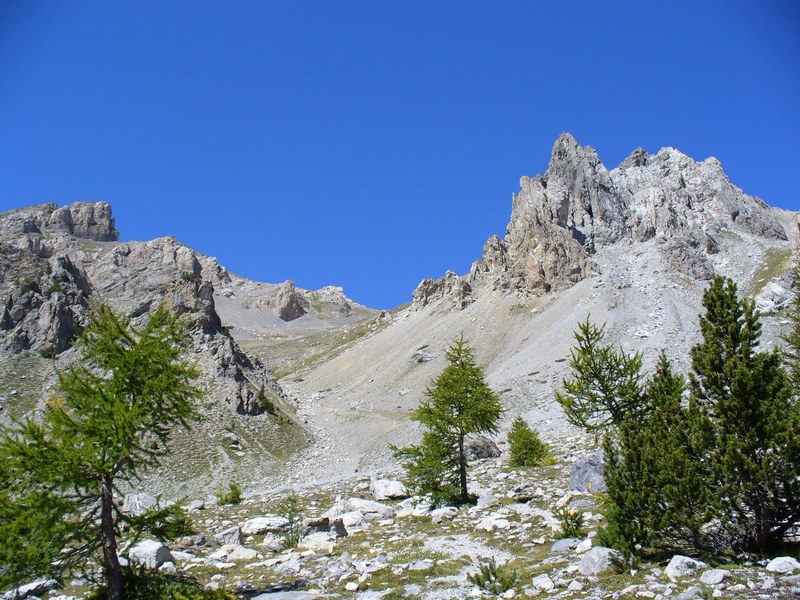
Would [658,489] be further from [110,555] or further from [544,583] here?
[110,555]

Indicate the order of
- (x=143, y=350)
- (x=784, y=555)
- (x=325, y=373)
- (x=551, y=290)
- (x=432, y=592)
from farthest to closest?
(x=325, y=373) < (x=551, y=290) < (x=143, y=350) < (x=432, y=592) < (x=784, y=555)

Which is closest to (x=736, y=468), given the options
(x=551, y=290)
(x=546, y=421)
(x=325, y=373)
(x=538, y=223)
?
(x=546, y=421)

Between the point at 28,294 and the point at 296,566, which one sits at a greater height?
the point at 28,294

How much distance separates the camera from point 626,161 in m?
160

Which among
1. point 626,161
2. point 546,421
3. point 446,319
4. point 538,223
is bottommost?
point 546,421

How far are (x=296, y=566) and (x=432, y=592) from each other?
209 inches

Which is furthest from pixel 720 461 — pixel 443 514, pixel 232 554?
pixel 232 554

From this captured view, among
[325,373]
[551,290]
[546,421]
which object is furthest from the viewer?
[325,373]

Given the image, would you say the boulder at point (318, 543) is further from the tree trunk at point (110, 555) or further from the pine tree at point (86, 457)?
the tree trunk at point (110, 555)

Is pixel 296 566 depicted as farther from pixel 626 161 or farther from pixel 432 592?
pixel 626 161

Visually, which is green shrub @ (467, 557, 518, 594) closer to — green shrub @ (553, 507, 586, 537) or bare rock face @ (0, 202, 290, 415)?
green shrub @ (553, 507, 586, 537)

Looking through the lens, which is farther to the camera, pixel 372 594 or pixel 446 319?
pixel 446 319

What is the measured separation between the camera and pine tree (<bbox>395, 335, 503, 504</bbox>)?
23.8 m

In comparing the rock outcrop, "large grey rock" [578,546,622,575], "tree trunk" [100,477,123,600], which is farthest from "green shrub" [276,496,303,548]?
the rock outcrop
